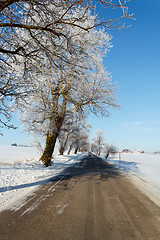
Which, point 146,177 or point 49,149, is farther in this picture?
point 49,149

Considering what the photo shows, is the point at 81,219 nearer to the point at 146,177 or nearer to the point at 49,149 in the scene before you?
the point at 146,177

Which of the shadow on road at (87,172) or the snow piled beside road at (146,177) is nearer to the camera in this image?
the snow piled beside road at (146,177)

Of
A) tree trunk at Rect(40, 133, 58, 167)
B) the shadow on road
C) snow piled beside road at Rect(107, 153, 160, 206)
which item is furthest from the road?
tree trunk at Rect(40, 133, 58, 167)

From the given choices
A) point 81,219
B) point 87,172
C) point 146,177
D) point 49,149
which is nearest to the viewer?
point 81,219

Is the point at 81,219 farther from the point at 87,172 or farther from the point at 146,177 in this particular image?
the point at 146,177

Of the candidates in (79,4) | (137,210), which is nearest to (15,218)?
(137,210)

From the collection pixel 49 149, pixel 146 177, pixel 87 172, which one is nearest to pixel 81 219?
pixel 87 172

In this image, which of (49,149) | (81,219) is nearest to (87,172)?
(49,149)

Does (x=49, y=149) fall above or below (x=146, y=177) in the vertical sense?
above

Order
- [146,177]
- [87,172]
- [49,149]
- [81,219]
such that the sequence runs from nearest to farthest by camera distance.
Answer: [81,219] < [146,177] < [87,172] < [49,149]

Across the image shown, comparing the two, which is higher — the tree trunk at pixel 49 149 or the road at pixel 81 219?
the tree trunk at pixel 49 149

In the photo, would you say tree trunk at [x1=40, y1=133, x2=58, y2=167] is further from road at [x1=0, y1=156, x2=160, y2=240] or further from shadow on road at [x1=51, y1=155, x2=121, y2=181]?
road at [x1=0, y1=156, x2=160, y2=240]

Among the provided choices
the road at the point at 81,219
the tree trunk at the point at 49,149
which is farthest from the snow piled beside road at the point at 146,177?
the tree trunk at the point at 49,149

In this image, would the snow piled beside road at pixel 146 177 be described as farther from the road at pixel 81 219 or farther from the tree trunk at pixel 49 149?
the tree trunk at pixel 49 149
